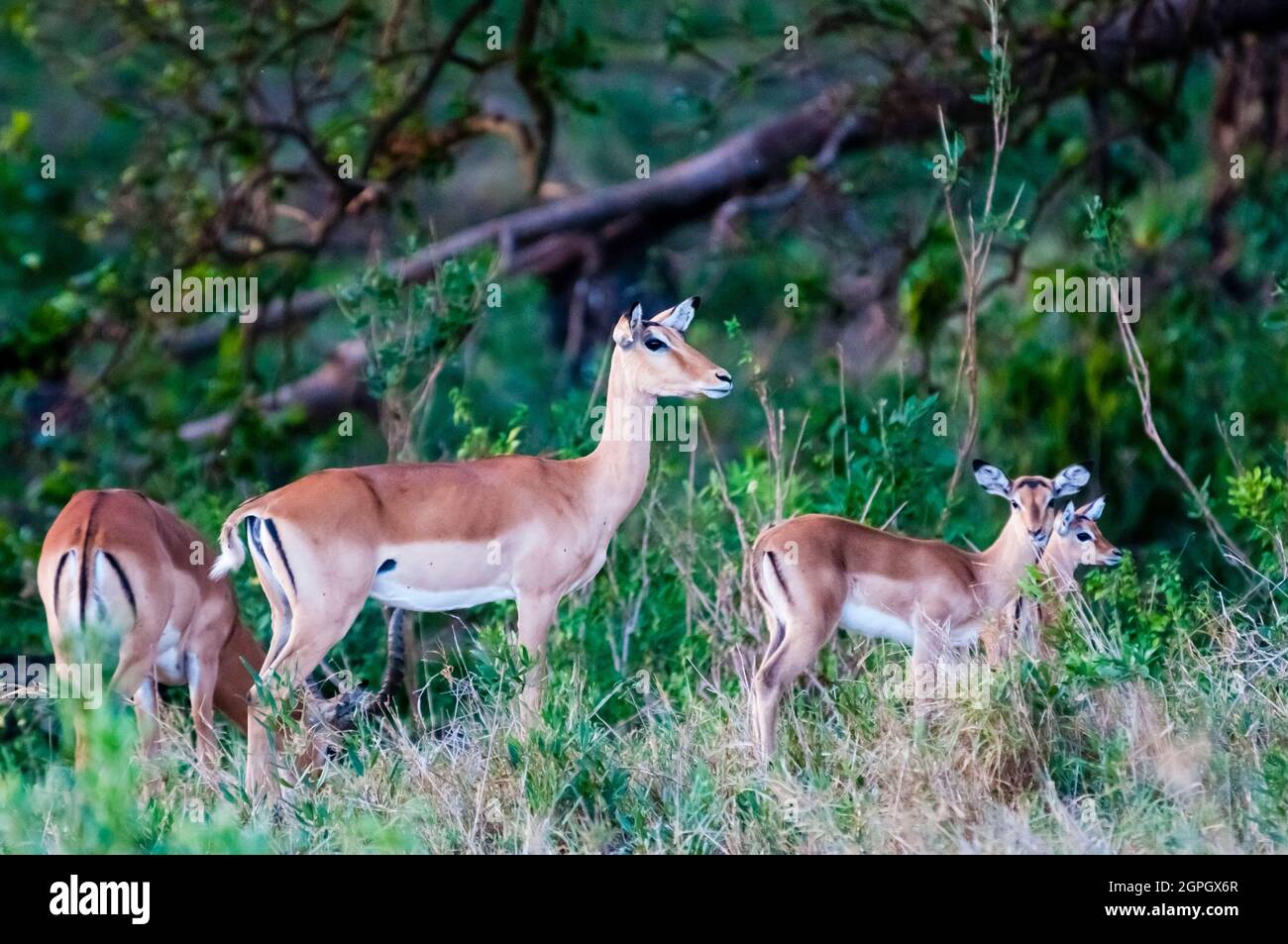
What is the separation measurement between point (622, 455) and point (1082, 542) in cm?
188

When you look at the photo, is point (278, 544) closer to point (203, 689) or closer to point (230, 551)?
point (230, 551)

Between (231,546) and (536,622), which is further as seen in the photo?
(536,622)

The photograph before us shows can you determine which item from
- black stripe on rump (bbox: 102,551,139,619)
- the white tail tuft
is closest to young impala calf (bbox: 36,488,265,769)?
black stripe on rump (bbox: 102,551,139,619)

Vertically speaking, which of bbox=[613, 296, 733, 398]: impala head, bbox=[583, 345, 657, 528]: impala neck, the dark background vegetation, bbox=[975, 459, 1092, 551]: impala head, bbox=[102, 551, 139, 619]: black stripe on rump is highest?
the dark background vegetation

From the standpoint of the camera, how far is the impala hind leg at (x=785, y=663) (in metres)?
6.83

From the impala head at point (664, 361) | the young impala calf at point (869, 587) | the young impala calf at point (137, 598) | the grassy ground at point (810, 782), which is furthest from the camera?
the young impala calf at point (137, 598)

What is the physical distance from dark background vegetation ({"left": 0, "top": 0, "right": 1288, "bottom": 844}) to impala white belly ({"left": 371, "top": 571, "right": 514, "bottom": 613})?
1.47 metres

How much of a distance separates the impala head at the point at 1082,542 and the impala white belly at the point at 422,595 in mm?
2271

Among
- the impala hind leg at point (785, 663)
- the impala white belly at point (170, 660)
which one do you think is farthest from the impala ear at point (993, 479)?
the impala white belly at point (170, 660)

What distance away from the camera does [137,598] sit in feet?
24.5

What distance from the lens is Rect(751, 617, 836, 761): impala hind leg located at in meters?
6.83

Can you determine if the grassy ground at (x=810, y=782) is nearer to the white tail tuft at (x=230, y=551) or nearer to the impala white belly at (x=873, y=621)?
the impala white belly at (x=873, y=621)

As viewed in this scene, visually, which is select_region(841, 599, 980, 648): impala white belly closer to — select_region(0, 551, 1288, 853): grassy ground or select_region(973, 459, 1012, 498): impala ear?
select_region(0, 551, 1288, 853): grassy ground

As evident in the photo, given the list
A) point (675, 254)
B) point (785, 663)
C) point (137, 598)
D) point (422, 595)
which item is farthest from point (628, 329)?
point (675, 254)
